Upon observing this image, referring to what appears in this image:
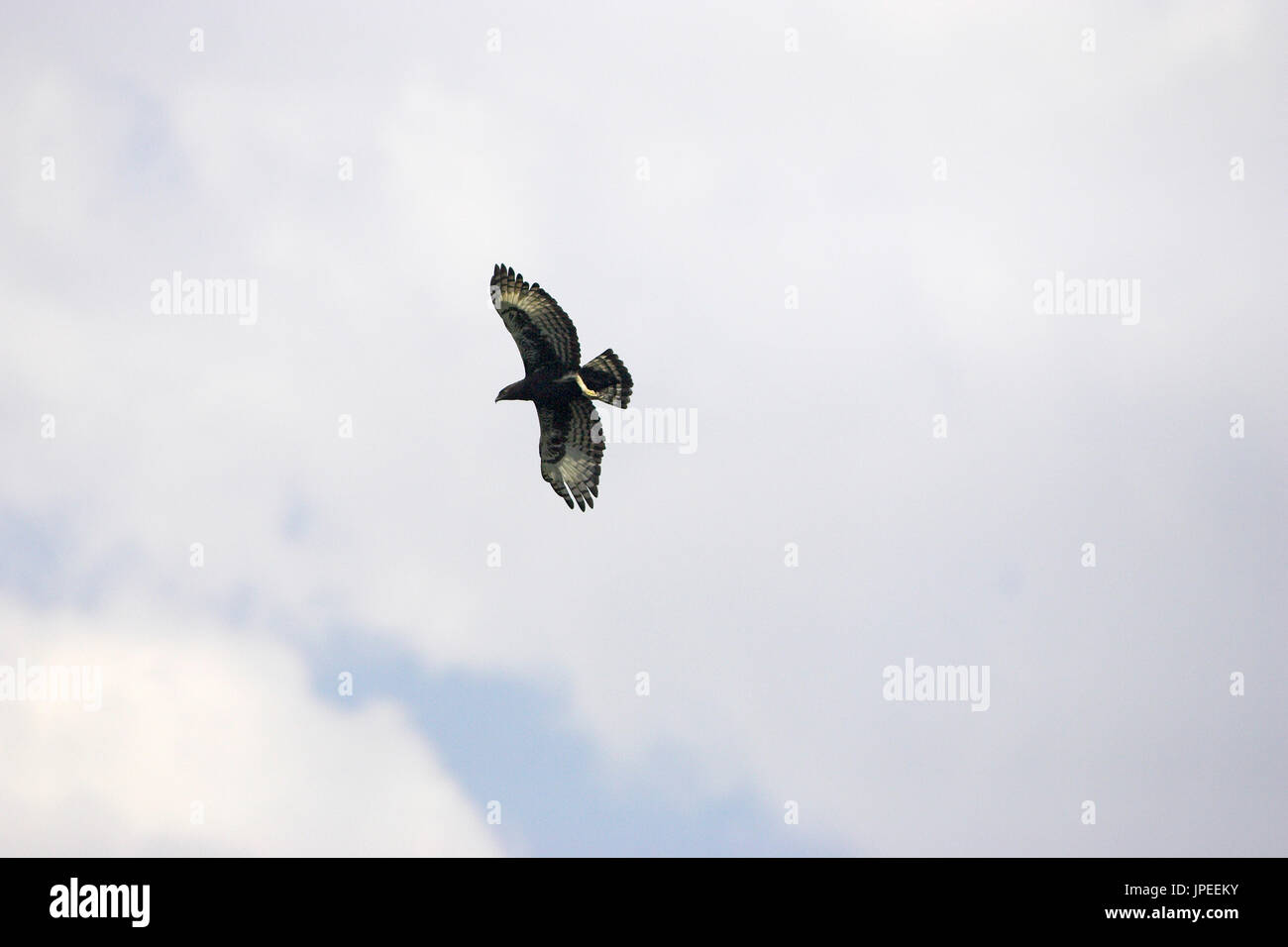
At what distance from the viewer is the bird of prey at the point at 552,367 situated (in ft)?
77.4

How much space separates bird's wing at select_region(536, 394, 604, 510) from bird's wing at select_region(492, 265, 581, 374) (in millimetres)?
1300

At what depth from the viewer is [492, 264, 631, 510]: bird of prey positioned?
2358 cm

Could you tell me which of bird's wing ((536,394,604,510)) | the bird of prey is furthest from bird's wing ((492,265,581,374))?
bird's wing ((536,394,604,510))

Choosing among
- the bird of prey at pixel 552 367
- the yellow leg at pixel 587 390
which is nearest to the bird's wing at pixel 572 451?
the bird of prey at pixel 552 367

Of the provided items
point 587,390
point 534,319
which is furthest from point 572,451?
point 534,319

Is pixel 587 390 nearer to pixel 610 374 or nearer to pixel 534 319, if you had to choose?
pixel 610 374

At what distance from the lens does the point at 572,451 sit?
82.9 feet

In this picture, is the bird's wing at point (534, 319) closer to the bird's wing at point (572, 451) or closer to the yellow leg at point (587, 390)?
the yellow leg at point (587, 390)

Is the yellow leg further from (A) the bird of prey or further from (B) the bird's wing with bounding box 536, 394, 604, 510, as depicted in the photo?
(B) the bird's wing with bounding box 536, 394, 604, 510

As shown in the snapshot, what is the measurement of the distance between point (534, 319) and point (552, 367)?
34.4 inches
